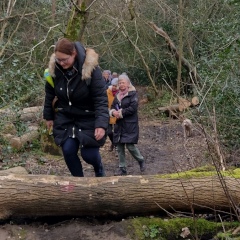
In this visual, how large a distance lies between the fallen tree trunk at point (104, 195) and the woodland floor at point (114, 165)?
127 mm

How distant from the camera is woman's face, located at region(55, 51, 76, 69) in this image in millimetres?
5113

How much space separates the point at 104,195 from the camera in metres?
4.88

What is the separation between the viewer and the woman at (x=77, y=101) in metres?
5.23

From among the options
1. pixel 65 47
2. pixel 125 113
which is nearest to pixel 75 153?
pixel 65 47

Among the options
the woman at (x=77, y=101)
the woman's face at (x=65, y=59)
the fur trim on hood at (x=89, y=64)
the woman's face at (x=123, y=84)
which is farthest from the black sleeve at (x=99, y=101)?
the woman's face at (x=123, y=84)

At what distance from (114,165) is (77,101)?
511 cm

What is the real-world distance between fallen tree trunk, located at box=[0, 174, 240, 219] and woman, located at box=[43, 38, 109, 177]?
2.21 feet

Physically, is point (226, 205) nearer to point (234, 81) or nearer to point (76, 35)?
point (234, 81)

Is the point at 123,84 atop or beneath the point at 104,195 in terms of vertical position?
atop

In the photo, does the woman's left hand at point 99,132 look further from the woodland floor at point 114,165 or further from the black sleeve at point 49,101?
the woodland floor at point 114,165

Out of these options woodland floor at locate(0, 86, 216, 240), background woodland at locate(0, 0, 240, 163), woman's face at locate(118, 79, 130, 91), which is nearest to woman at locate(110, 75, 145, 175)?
woman's face at locate(118, 79, 130, 91)

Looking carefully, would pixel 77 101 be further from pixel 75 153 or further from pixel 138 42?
pixel 138 42

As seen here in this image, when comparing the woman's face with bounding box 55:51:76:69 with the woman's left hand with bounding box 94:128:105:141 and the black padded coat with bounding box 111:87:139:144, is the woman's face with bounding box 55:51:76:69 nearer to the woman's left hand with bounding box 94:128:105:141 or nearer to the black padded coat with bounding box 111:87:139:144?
the woman's left hand with bounding box 94:128:105:141

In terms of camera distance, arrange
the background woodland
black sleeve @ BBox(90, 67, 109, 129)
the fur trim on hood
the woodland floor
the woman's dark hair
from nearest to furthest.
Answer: the woodland floor → the woman's dark hair → the fur trim on hood → black sleeve @ BBox(90, 67, 109, 129) → the background woodland
